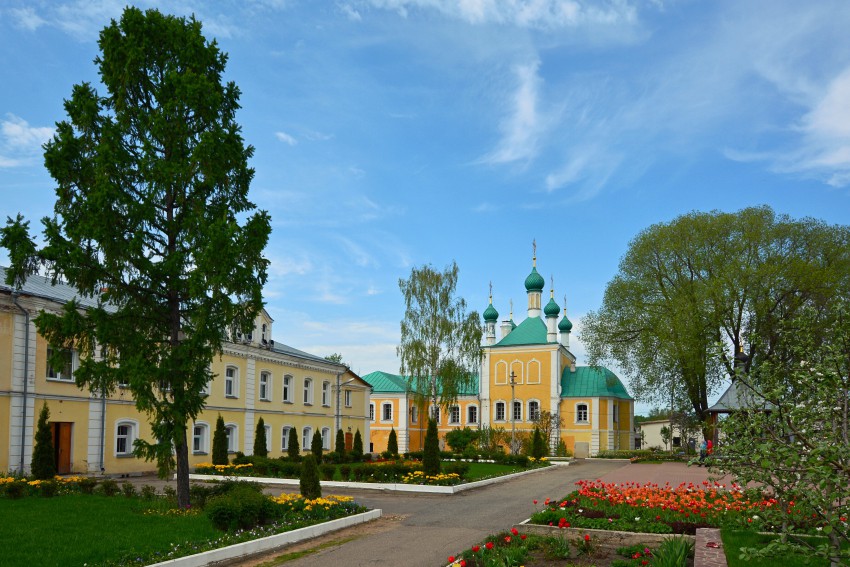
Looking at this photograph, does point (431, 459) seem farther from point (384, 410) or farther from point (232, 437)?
point (384, 410)

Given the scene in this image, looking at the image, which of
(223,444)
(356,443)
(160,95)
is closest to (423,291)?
(356,443)

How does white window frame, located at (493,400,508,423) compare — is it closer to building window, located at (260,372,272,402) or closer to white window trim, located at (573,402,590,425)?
white window trim, located at (573,402,590,425)

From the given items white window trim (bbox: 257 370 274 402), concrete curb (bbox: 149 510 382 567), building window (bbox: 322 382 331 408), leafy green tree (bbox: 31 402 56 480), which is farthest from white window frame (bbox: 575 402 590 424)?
concrete curb (bbox: 149 510 382 567)

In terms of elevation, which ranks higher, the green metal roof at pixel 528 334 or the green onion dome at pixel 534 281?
the green onion dome at pixel 534 281

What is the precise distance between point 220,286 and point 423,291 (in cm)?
2953

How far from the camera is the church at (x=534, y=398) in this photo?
165ft

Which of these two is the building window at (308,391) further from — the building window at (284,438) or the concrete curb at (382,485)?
the concrete curb at (382,485)

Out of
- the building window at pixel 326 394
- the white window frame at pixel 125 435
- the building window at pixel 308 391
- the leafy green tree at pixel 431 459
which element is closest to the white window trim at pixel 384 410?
the building window at pixel 326 394

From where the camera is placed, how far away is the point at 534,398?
51875mm

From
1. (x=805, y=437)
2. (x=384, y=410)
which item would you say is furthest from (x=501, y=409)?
(x=805, y=437)

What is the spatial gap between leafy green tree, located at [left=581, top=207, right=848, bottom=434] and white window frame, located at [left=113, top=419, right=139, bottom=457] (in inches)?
971

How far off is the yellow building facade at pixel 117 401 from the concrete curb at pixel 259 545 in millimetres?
4213

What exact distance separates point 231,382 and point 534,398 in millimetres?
27678

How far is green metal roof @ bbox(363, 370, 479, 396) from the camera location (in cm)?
5403
